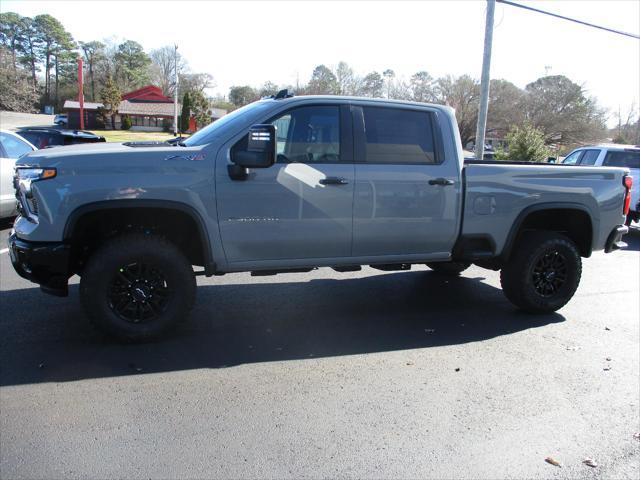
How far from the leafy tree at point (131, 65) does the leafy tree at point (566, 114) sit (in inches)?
2959

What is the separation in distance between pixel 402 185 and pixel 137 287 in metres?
2.52

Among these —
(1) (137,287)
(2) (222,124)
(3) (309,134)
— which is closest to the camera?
(1) (137,287)

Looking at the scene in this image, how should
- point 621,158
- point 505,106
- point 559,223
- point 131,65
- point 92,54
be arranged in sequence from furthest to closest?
point 131,65 < point 92,54 < point 505,106 < point 621,158 < point 559,223

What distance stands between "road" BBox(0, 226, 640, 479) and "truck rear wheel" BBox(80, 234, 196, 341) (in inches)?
8.5

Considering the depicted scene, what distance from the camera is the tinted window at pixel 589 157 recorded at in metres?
12.6

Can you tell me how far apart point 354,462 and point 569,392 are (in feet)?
6.36

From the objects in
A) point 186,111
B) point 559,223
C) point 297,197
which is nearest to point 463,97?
point 186,111

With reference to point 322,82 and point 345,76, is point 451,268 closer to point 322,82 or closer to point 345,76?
point 322,82

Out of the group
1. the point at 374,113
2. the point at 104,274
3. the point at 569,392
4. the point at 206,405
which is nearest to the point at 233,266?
the point at 104,274

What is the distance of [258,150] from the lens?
4.22 metres

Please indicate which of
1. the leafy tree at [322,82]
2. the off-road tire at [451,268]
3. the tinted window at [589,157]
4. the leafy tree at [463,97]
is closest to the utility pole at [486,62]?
the tinted window at [589,157]

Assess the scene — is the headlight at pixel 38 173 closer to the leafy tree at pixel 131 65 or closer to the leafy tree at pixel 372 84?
the leafy tree at pixel 372 84

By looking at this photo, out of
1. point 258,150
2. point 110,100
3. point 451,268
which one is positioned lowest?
point 451,268

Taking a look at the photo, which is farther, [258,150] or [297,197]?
[297,197]
